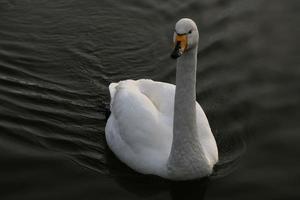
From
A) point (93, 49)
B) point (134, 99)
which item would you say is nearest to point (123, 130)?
point (134, 99)

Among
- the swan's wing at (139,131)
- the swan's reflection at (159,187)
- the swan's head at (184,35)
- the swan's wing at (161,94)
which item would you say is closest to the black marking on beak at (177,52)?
the swan's head at (184,35)

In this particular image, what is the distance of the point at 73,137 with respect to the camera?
1048 cm

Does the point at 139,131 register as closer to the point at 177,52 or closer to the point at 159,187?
the point at 159,187

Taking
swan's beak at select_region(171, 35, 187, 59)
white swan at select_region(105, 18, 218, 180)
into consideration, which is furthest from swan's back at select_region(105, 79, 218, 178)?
swan's beak at select_region(171, 35, 187, 59)

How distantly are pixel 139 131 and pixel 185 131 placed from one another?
0.74m

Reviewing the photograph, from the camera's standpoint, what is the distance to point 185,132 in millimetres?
9070

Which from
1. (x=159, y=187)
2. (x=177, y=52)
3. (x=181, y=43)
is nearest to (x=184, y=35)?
(x=181, y=43)

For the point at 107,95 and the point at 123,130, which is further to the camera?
the point at 107,95

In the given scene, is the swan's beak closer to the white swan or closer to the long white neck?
the white swan

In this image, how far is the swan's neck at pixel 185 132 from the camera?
28.8 feet

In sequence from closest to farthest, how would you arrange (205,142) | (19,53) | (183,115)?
(183,115)
(205,142)
(19,53)

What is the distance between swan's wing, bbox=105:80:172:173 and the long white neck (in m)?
0.26

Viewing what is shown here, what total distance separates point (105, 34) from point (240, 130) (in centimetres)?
405

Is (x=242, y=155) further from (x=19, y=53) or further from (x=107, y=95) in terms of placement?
(x=19, y=53)
